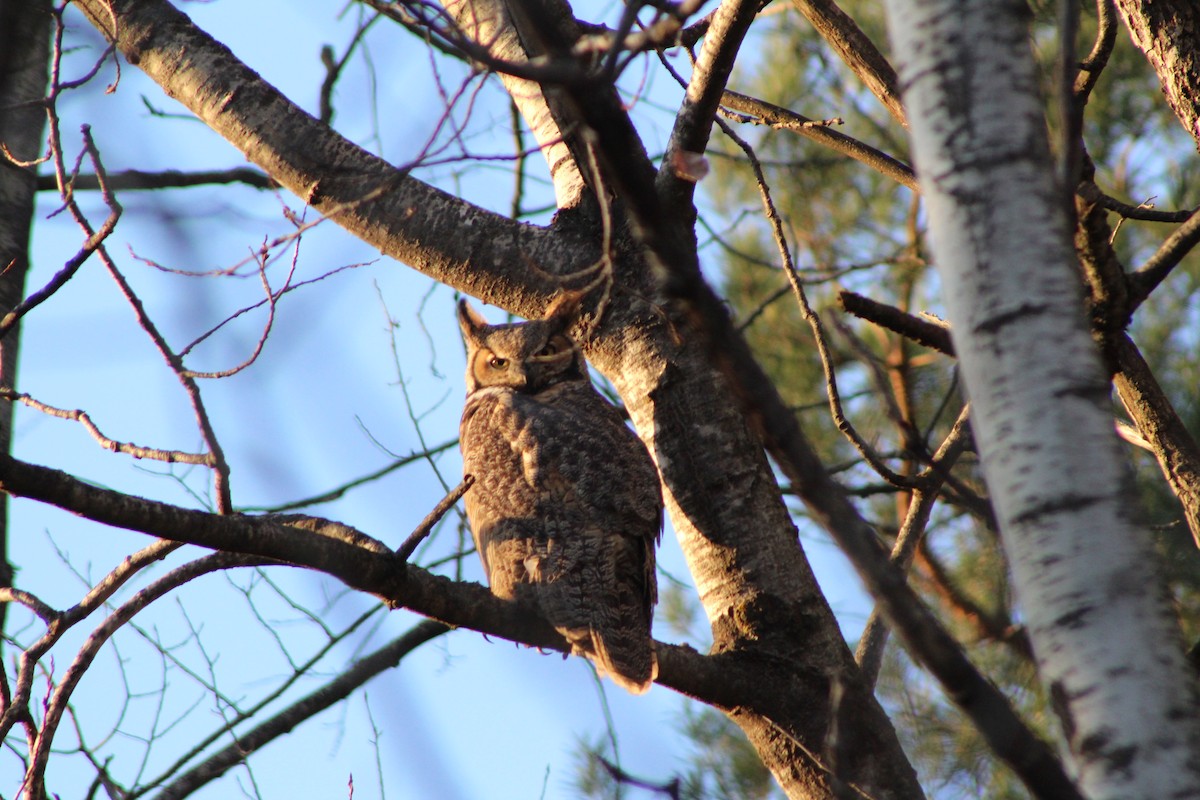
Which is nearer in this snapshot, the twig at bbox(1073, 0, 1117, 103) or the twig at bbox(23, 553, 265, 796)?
the twig at bbox(23, 553, 265, 796)

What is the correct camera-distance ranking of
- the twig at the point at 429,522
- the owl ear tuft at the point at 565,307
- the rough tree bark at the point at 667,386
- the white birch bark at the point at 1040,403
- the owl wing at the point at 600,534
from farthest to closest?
the owl wing at the point at 600,534 → the owl ear tuft at the point at 565,307 → the rough tree bark at the point at 667,386 → the twig at the point at 429,522 → the white birch bark at the point at 1040,403

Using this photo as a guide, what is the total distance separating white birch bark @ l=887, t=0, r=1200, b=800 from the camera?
101cm

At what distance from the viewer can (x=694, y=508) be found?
2539mm

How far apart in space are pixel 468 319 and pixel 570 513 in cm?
129

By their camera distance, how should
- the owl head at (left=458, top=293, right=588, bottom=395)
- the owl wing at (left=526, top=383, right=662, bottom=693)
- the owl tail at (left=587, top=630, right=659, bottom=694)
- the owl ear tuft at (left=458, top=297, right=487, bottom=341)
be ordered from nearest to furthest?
the owl tail at (left=587, top=630, right=659, bottom=694), the owl wing at (left=526, top=383, right=662, bottom=693), the owl head at (left=458, top=293, right=588, bottom=395), the owl ear tuft at (left=458, top=297, right=487, bottom=341)

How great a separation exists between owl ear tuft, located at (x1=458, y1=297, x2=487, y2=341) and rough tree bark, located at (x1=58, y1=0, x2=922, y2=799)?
4.53 ft

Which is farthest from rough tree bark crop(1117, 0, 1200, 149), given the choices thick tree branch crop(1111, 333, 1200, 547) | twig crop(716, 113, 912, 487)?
twig crop(716, 113, 912, 487)

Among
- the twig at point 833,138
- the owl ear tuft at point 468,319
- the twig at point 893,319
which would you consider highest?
the owl ear tuft at point 468,319

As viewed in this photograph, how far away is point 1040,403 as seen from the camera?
1077mm

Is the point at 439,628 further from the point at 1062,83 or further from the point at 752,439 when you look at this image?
the point at 1062,83

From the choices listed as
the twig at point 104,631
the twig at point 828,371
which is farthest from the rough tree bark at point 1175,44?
the twig at point 104,631

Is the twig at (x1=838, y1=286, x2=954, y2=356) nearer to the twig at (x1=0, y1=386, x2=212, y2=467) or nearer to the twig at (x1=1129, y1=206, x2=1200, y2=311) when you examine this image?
the twig at (x1=1129, y1=206, x2=1200, y2=311)

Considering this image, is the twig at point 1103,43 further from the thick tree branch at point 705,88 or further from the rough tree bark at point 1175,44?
the thick tree branch at point 705,88

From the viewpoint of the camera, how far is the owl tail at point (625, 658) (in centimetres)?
266
